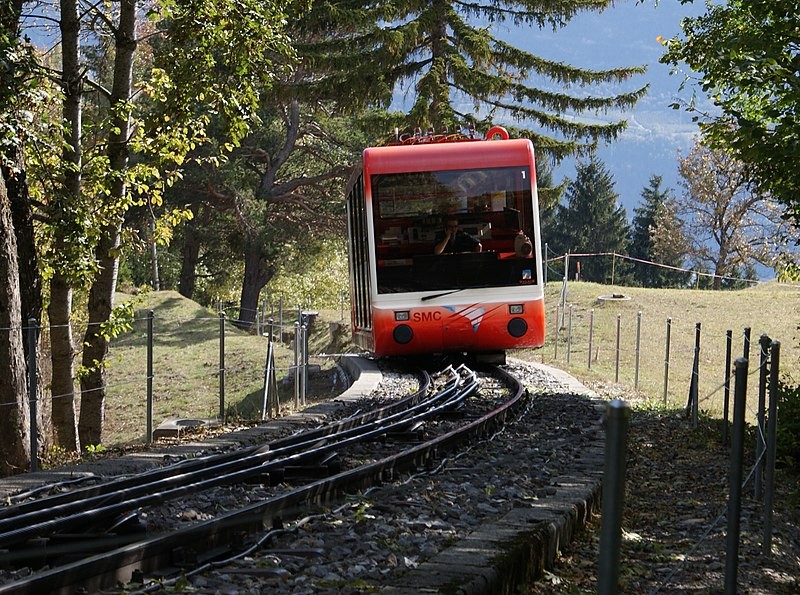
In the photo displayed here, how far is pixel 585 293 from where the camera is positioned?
38281 mm

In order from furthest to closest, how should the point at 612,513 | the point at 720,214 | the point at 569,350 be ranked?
the point at 720,214 → the point at 569,350 → the point at 612,513

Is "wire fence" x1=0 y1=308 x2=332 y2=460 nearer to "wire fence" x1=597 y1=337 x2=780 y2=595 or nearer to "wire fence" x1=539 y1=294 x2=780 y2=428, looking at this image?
"wire fence" x1=539 y1=294 x2=780 y2=428

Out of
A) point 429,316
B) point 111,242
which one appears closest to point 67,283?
point 111,242

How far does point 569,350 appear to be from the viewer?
25359mm

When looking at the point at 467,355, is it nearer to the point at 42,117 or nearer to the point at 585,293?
the point at 42,117

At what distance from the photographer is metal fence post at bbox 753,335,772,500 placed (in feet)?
24.2

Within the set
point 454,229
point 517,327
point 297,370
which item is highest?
point 454,229

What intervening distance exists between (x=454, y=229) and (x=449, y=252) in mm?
350

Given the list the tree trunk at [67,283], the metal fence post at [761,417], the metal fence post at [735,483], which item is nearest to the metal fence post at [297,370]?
the tree trunk at [67,283]

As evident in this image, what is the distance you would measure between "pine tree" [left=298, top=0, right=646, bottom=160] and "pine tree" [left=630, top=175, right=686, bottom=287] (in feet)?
114

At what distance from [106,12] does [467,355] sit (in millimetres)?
8022

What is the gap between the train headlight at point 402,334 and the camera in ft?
53.3

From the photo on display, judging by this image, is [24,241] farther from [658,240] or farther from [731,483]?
[658,240]

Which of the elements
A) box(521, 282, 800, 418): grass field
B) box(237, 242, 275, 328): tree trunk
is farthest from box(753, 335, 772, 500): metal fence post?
box(237, 242, 275, 328): tree trunk
